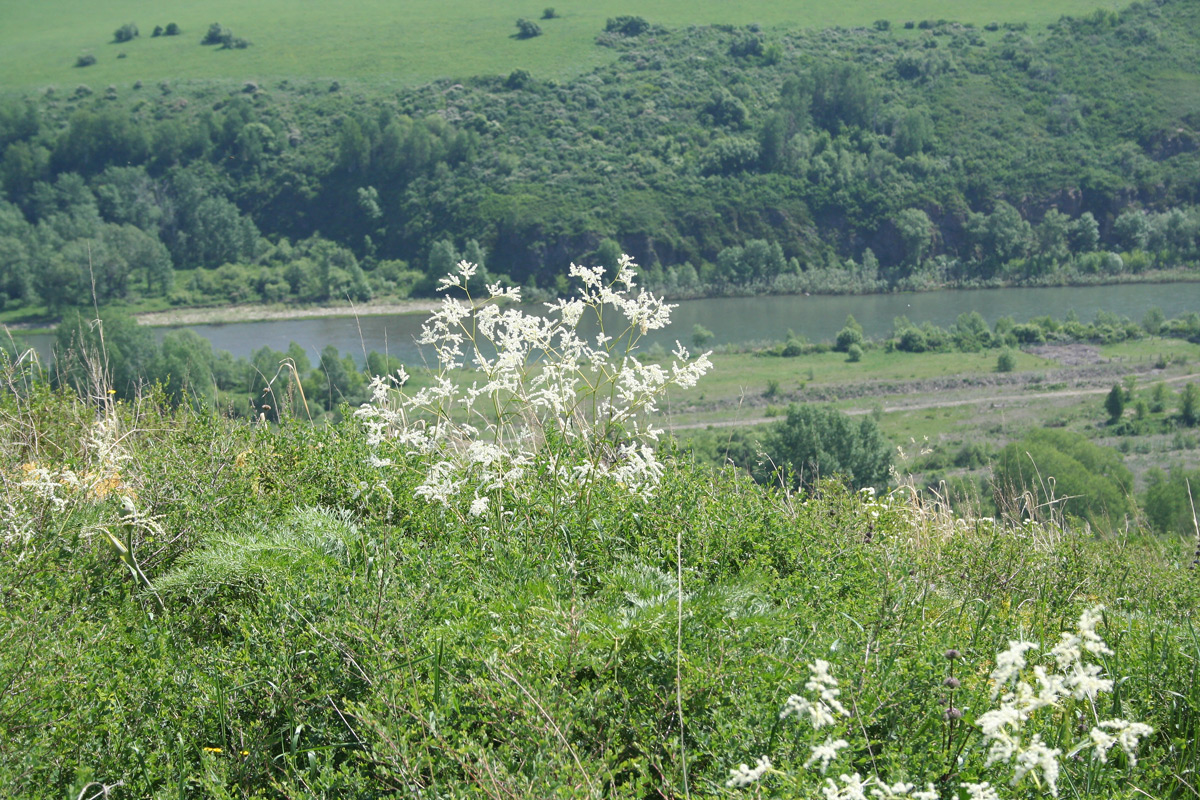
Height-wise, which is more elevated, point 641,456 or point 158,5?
point 158,5

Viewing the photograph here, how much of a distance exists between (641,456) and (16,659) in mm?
2006

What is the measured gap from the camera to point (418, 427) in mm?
4074

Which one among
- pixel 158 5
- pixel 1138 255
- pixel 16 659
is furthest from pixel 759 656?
pixel 158 5

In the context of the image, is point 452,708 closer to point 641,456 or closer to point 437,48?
point 641,456

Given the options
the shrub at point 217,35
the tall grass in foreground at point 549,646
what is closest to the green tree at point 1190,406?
the tall grass in foreground at point 549,646

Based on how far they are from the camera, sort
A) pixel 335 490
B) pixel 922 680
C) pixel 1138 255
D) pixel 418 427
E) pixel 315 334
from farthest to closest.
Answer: pixel 1138 255, pixel 315 334, pixel 418 427, pixel 335 490, pixel 922 680

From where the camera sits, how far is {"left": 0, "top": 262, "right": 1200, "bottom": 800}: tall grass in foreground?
1.85 meters

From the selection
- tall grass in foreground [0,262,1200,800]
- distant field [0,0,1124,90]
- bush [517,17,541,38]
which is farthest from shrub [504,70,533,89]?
tall grass in foreground [0,262,1200,800]

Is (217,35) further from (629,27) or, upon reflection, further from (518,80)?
(629,27)

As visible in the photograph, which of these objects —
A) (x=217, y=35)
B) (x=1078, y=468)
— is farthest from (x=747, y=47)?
(x=1078, y=468)

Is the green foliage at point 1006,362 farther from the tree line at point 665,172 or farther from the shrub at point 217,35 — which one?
the shrub at point 217,35

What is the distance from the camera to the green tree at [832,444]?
29891 millimetres

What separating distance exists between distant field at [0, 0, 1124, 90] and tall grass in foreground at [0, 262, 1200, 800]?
108584 millimetres

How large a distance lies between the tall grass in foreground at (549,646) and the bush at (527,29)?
120 metres
